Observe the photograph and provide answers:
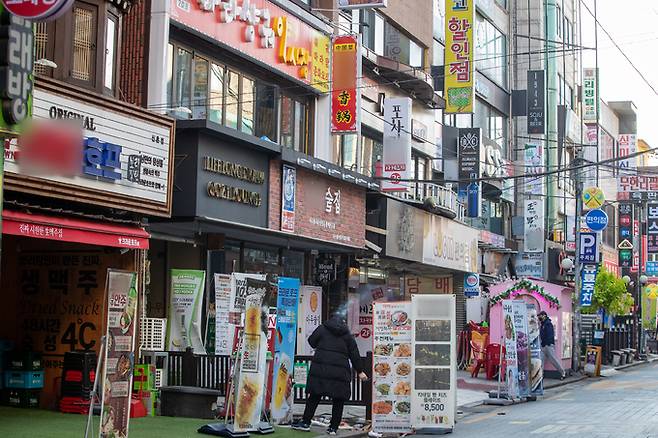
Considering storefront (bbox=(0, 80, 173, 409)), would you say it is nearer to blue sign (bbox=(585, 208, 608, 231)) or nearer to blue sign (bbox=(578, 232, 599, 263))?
blue sign (bbox=(578, 232, 599, 263))

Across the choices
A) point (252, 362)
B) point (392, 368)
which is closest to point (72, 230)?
point (252, 362)

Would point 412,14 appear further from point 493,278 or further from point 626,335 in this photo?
point 626,335

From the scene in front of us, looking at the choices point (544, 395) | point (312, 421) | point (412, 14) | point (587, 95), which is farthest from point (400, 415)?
point (587, 95)

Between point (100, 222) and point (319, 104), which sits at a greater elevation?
point (319, 104)

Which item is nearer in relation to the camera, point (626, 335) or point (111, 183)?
point (111, 183)

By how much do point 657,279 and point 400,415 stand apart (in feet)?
208

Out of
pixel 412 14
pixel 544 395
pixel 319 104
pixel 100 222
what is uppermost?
pixel 412 14

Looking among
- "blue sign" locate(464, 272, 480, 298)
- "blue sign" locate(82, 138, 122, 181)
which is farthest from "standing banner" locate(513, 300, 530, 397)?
"blue sign" locate(464, 272, 480, 298)

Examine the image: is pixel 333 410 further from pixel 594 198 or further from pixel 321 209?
pixel 594 198

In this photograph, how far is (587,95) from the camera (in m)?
60.7

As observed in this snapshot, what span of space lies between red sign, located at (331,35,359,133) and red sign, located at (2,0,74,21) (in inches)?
630

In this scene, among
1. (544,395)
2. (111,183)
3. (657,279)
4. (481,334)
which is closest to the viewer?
(111,183)

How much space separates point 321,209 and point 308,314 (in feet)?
10.3

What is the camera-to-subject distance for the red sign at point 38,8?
10008 mm
